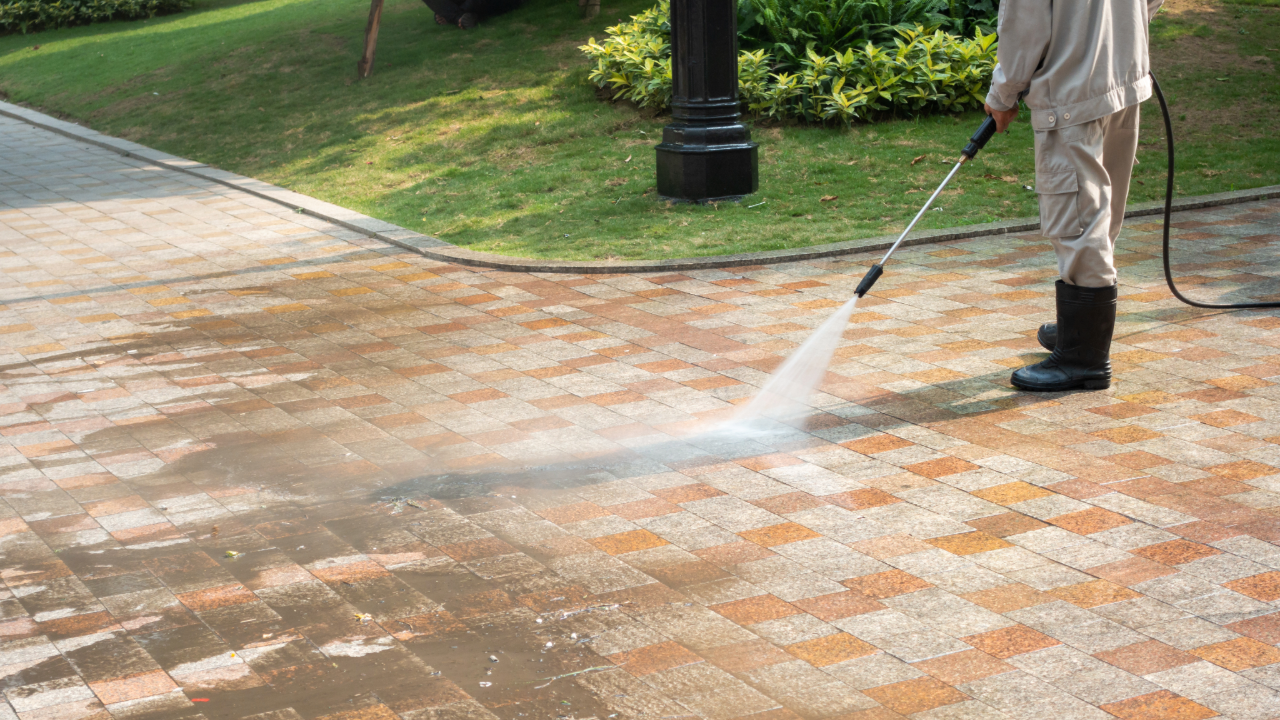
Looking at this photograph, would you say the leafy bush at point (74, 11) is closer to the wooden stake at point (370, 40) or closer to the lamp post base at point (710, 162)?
the wooden stake at point (370, 40)

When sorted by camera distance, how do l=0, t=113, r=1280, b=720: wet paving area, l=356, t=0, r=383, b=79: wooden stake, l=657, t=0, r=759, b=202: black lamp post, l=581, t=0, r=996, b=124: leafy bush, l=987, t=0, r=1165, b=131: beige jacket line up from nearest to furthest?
1. l=0, t=113, r=1280, b=720: wet paving area
2. l=987, t=0, r=1165, b=131: beige jacket
3. l=657, t=0, r=759, b=202: black lamp post
4. l=581, t=0, r=996, b=124: leafy bush
5. l=356, t=0, r=383, b=79: wooden stake

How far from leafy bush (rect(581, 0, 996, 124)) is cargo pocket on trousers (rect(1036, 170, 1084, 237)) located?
5.90 meters

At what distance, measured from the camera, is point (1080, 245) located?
4.91 m

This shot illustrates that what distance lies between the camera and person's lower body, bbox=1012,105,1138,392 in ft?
Result: 16.1

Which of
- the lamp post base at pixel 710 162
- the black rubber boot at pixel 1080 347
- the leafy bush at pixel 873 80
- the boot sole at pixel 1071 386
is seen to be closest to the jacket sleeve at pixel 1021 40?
the black rubber boot at pixel 1080 347

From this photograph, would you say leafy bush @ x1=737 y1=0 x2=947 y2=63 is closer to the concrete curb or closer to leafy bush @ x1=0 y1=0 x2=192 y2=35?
the concrete curb

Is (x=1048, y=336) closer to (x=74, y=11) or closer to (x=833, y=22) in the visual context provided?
(x=833, y=22)

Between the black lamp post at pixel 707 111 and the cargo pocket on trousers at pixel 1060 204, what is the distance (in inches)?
169

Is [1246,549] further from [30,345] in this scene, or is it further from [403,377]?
[30,345]

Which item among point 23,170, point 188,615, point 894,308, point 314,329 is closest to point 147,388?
point 314,329

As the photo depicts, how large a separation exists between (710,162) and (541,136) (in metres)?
3.00

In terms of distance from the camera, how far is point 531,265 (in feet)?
24.9

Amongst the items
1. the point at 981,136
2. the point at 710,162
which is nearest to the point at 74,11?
the point at 710,162

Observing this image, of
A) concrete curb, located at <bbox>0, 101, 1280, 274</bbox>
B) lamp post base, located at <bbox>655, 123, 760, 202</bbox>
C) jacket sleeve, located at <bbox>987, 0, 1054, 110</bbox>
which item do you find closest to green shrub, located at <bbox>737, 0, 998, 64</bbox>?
lamp post base, located at <bbox>655, 123, 760, 202</bbox>
